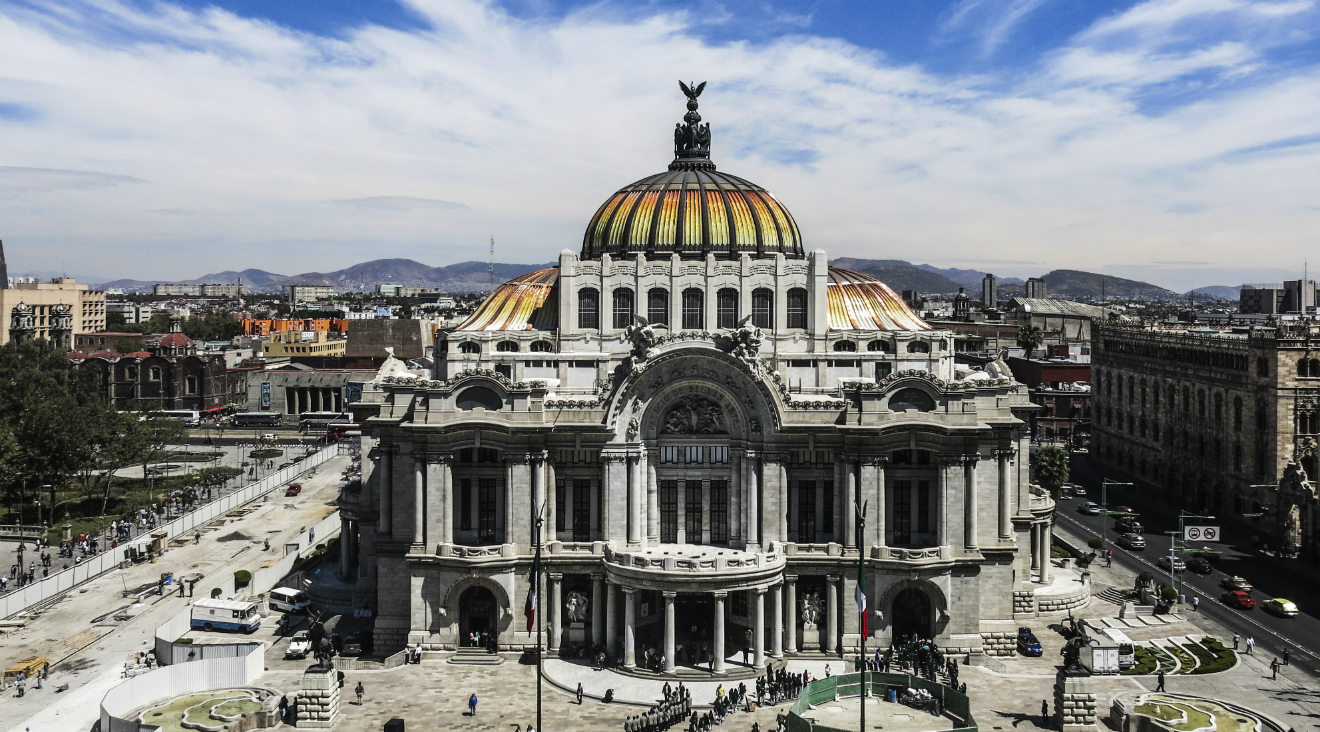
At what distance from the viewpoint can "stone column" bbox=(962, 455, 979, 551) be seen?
227 feet

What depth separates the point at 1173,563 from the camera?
83625mm

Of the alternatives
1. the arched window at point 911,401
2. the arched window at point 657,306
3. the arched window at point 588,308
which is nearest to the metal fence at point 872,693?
the arched window at point 911,401

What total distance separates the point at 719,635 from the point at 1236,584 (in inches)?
1646

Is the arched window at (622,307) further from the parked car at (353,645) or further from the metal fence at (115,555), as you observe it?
the metal fence at (115,555)

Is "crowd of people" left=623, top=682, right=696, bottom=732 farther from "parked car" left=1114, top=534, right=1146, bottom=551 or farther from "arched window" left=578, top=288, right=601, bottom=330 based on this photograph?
"parked car" left=1114, top=534, right=1146, bottom=551

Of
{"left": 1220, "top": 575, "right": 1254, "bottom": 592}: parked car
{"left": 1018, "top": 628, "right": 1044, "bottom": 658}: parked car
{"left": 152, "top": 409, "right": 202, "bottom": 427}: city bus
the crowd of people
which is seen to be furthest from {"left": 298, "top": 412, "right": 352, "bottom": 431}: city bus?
{"left": 1220, "top": 575, "right": 1254, "bottom": 592}: parked car

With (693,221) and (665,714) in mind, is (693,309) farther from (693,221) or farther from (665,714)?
(665,714)

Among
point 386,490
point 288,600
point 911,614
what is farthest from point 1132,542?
point 288,600

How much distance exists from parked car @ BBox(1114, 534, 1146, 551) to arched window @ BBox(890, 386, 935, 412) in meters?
38.9

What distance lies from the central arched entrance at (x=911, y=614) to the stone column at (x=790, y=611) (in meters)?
6.22

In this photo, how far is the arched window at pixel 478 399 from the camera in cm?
7088

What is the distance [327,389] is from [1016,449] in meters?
134

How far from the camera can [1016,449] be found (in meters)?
76.4

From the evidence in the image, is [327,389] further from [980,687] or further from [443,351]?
[980,687]
